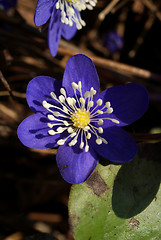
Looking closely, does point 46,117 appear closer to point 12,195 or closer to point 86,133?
point 86,133

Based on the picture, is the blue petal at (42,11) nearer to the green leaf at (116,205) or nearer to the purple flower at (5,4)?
the purple flower at (5,4)

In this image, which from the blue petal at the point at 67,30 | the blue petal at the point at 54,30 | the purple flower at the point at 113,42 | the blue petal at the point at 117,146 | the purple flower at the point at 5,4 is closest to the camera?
the blue petal at the point at 117,146

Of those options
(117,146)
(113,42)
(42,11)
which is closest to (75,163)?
(117,146)

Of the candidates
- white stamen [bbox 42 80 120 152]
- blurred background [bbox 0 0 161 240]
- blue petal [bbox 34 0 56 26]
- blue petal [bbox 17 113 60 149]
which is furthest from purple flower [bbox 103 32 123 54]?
blue petal [bbox 17 113 60 149]

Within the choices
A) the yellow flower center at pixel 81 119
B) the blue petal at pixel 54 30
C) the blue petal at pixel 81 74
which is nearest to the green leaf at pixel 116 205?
the yellow flower center at pixel 81 119

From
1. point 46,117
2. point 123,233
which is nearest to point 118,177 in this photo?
point 123,233

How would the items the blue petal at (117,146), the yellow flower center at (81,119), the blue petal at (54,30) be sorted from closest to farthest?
1. the blue petal at (117,146)
2. the yellow flower center at (81,119)
3. the blue petal at (54,30)

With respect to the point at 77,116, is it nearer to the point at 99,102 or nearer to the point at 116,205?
the point at 99,102
